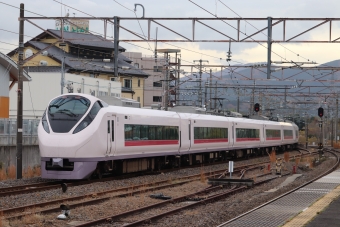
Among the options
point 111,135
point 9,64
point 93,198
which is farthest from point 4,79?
point 93,198

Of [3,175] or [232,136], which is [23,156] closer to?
[3,175]

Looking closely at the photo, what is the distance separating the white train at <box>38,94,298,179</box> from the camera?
2186 cm

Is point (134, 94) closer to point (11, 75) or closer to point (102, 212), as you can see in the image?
point (11, 75)

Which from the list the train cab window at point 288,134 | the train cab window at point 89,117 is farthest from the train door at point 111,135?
the train cab window at point 288,134

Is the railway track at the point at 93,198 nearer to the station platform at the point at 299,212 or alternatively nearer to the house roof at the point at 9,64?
the station platform at the point at 299,212

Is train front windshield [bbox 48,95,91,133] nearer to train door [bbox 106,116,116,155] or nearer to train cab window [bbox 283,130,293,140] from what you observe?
train door [bbox 106,116,116,155]

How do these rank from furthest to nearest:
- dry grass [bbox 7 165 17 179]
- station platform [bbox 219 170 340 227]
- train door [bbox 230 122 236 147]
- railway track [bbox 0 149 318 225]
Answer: train door [bbox 230 122 236 147] < dry grass [bbox 7 165 17 179] < railway track [bbox 0 149 318 225] < station platform [bbox 219 170 340 227]

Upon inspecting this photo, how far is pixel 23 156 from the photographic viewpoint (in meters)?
32.0

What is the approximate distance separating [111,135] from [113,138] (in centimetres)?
23

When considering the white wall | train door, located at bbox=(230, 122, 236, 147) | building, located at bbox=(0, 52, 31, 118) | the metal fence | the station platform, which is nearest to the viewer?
the station platform

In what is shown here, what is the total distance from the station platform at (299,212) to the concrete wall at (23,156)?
1579cm

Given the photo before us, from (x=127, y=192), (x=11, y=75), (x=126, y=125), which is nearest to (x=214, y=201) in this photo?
(x=127, y=192)

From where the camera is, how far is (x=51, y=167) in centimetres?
2192

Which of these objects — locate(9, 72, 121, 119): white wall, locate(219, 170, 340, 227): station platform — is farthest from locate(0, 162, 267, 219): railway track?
locate(9, 72, 121, 119): white wall
